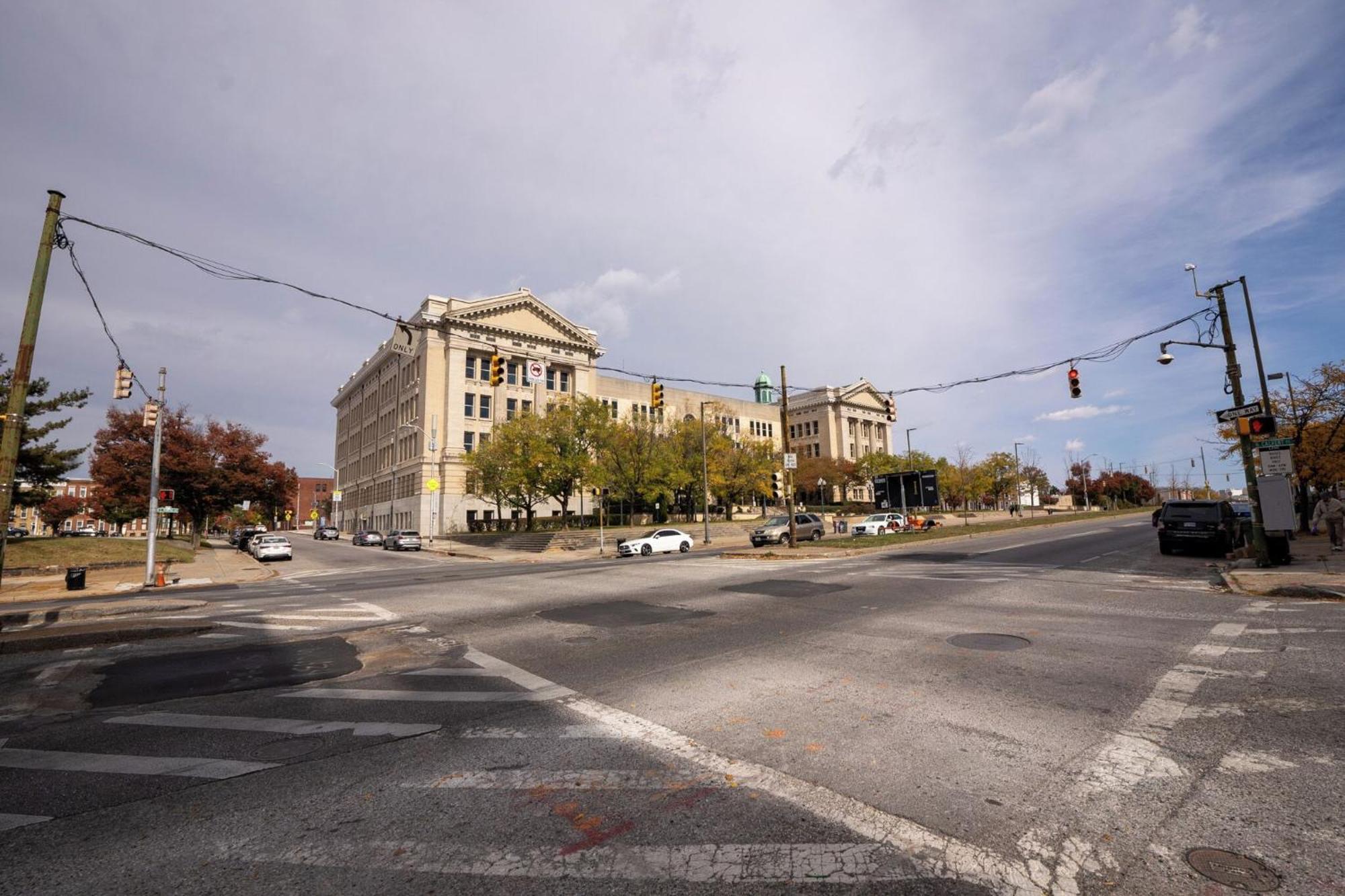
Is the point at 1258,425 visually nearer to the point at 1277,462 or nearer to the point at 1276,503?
the point at 1277,462

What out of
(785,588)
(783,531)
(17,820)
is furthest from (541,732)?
(783,531)

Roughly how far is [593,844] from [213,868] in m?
1.82

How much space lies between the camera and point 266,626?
1055 centimetres

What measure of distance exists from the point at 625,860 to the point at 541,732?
6.72 feet

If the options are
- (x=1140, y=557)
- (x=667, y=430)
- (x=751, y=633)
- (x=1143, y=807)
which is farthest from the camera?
(x=667, y=430)

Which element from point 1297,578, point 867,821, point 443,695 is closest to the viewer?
point 867,821

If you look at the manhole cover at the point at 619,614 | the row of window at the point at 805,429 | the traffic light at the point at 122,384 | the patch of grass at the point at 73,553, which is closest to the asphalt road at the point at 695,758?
the manhole cover at the point at 619,614

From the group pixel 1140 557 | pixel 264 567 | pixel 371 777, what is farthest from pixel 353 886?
pixel 264 567

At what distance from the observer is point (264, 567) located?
97.3ft

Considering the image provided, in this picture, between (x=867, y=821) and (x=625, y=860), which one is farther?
(x=867, y=821)

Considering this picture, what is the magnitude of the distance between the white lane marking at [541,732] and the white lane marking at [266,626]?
21.9 ft

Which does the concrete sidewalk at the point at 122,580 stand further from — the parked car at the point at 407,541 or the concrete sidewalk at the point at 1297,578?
the concrete sidewalk at the point at 1297,578

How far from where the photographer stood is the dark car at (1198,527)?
65.9 feet

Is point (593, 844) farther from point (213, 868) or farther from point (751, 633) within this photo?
point (751, 633)
